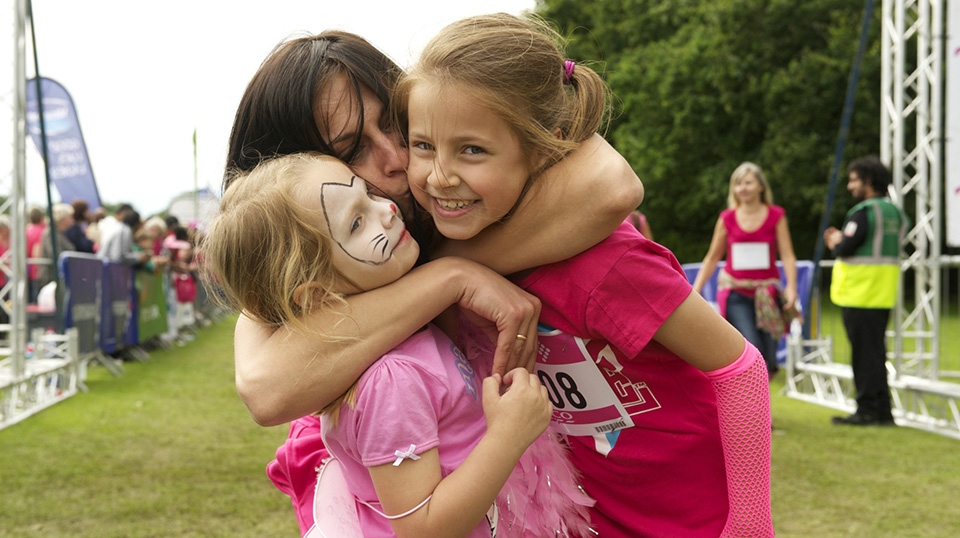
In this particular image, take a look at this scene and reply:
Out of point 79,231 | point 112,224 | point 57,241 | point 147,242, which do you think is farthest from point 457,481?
point 147,242

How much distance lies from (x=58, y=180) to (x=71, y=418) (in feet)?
24.7

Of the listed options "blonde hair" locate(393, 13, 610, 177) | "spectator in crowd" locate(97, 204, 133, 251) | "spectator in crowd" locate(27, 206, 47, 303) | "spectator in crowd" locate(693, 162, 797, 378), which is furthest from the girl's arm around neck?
"spectator in crowd" locate(97, 204, 133, 251)

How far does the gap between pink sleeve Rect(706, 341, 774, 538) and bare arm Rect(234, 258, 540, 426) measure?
0.32m

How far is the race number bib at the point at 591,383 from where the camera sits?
1534 millimetres

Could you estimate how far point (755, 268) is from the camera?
709cm

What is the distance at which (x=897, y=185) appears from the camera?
750 cm

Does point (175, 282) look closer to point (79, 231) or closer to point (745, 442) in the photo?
point (79, 231)

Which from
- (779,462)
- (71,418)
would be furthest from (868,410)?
(71,418)

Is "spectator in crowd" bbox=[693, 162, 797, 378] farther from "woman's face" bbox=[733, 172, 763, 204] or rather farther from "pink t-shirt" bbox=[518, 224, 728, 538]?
"pink t-shirt" bbox=[518, 224, 728, 538]

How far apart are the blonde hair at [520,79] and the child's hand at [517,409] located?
339mm

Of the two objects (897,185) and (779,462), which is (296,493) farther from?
(897,185)

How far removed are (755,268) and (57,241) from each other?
7.03 metres

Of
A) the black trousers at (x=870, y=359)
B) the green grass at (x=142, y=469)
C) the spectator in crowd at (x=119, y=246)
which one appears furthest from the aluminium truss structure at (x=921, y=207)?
the spectator in crowd at (x=119, y=246)

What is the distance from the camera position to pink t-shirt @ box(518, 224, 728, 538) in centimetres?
145
